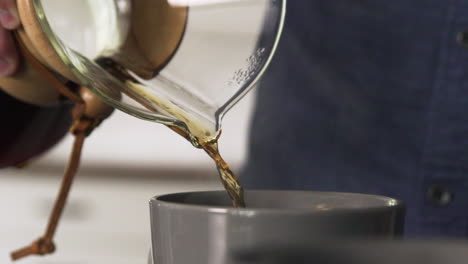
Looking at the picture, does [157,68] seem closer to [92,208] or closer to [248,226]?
[248,226]

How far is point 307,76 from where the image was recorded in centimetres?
93

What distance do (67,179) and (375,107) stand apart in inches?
17.0

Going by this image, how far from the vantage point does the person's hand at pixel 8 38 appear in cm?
Answer: 46

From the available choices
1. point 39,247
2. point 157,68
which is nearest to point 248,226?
point 157,68

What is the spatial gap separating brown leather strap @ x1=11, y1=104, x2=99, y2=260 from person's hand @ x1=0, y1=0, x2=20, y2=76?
0.19ft

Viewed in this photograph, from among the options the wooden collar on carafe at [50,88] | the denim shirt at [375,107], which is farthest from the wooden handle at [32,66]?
the denim shirt at [375,107]

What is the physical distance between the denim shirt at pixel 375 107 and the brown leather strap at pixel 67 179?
414 mm

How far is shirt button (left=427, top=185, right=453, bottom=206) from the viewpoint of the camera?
784 mm

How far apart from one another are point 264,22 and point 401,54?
1.24ft

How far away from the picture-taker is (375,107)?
85 centimetres

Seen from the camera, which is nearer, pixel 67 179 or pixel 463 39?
pixel 67 179

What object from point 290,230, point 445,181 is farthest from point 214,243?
point 445,181

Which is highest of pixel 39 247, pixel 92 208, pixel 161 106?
pixel 161 106

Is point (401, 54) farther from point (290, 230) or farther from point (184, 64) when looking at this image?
point (290, 230)
